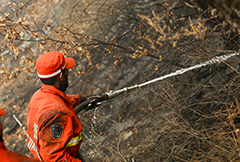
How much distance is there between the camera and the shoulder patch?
230cm

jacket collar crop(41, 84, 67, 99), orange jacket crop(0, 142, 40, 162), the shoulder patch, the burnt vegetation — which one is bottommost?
the burnt vegetation

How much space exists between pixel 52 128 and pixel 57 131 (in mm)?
66

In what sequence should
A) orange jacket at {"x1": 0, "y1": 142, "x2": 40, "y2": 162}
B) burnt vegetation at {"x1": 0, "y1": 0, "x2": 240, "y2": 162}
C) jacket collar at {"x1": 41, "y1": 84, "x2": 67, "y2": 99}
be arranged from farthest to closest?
burnt vegetation at {"x1": 0, "y1": 0, "x2": 240, "y2": 162} < jacket collar at {"x1": 41, "y1": 84, "x2": 67, "y2": 99} < orange jacket at {"x1": 0, "y1": 142, "x2": 40, "y2": 162}

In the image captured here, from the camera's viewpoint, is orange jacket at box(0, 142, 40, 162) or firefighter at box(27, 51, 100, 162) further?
firefighter at box(27, 51, 100, 162)

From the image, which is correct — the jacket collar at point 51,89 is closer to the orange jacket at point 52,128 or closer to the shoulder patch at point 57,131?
the orange jacket at point 52,128

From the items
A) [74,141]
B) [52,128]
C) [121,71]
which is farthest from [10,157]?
[121,71]

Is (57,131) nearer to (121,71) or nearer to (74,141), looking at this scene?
(74,141)

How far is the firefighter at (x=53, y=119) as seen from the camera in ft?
7.52

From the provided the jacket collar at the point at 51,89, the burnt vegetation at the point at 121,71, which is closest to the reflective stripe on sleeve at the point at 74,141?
the jacket collar at the point at 51,89

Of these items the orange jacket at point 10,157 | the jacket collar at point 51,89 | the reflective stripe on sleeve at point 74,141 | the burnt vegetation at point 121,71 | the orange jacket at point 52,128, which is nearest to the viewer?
the orange jacket at point 10,157

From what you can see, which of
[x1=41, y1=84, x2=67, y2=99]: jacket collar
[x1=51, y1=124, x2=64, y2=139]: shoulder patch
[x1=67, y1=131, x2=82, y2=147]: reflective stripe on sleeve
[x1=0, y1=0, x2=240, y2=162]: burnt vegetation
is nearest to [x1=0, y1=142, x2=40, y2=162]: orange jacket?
[x1=51, y1=124, x2=64, y2=139]: shoulder patch

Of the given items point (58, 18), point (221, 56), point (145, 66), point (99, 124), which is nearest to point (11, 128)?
point (99, 124)

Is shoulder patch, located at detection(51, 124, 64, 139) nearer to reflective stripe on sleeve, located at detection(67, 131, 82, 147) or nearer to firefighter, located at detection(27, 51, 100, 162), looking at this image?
firefighter, located at detection(27, 51, 100, 162)

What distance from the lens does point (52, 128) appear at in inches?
90.6
